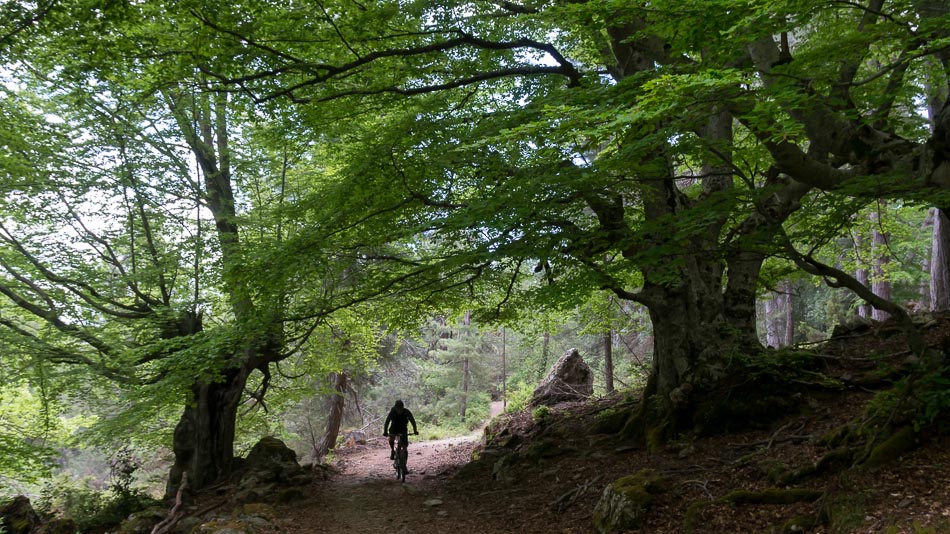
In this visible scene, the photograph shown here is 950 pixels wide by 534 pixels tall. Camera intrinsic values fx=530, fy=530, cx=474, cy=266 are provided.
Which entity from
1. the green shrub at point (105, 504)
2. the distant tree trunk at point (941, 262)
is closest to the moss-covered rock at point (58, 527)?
the green shrub at point (105, 504)

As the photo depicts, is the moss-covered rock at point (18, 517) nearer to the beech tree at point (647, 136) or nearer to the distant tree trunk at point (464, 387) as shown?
the beech tree at point (647, 136)

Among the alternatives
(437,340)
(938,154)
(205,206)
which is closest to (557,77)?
(938,154)

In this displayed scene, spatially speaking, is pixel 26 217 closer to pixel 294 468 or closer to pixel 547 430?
pixel 294 468

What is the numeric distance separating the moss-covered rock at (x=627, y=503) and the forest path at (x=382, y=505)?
210 centimetres

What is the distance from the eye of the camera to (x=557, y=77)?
325 inches

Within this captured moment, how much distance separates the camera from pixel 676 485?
19.6ft

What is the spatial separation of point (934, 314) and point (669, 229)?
225 inches

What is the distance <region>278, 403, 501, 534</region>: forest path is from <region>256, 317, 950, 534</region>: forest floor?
0.02 meters

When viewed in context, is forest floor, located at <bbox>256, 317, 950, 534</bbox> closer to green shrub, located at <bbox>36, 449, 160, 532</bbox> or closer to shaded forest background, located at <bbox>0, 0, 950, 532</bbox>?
shaded forest background, located at <bbox>0, 0, 950, 532</bbox>

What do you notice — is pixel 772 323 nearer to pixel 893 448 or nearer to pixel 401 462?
pixel 401 462

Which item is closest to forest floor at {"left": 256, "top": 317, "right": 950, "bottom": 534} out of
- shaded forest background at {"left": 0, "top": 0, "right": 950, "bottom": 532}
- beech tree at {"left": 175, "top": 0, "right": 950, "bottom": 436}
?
shaded forest background at {"left": 0, "top": 0, "right": 950, "bottom": 532}

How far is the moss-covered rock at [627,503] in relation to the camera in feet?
18.0

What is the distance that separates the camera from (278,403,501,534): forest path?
7.55m

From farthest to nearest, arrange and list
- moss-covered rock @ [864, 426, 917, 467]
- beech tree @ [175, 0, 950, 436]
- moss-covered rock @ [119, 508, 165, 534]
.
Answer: moss-covered rock @ [119, 508, 165, 534], moss-covered rock @ [864, 426, 917, 467], beech tree @ [175, 0, 950, 436]
